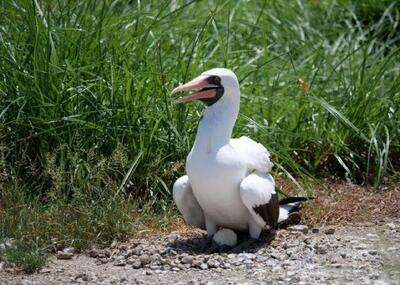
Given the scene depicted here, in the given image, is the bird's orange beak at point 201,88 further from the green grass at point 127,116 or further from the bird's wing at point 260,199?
the green grass at point 127,116

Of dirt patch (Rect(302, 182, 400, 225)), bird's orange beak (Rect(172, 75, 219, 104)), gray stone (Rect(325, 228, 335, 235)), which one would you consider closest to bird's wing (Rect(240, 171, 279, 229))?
gray stone (Rect(325, 228, 335, 235))

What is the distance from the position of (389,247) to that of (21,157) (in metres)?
2.52

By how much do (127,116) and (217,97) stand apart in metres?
1.04

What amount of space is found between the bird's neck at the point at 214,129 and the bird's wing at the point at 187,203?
0.30 m

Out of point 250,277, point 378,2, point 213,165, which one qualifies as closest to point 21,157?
point 213,165

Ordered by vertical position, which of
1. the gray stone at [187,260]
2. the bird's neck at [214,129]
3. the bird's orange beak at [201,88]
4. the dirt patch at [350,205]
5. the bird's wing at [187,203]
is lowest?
the dirt patch at [350,205]

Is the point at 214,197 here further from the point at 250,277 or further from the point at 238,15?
the point at 238,15

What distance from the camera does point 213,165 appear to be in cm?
600

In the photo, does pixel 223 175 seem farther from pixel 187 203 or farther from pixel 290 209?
pixel 290 209

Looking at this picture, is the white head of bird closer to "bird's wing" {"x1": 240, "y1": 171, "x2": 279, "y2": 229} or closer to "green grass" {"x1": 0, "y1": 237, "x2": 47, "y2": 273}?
"bird's wing" {"x1": 240, "y1": 171, "x2": 279, "y2": 229}

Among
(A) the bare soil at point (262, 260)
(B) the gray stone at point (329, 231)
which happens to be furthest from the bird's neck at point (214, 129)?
(B) the gray stone at point (329, 231)

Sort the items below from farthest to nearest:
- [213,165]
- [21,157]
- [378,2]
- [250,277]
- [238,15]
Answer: [378,2], [238,15], [21,157], [213,165], [250,277]

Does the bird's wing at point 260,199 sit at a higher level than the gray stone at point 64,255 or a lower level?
higher

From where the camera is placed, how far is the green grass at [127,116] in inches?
260
